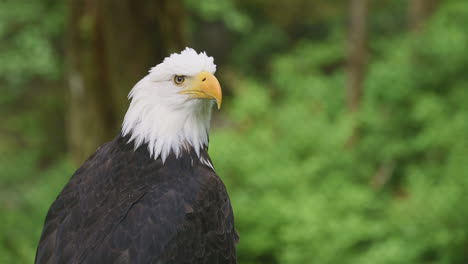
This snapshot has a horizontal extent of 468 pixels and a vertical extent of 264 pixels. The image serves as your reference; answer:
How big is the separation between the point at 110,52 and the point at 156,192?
8.83 feet

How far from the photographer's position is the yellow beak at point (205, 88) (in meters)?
3.70

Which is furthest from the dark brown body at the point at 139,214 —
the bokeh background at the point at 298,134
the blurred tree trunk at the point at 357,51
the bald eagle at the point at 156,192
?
the blurred tree trunk at the point at 357,51

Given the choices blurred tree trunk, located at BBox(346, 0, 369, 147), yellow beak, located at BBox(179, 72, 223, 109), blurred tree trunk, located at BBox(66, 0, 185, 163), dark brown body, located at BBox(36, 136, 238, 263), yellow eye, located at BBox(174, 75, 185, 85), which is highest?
blurred tree trunk, located at BBox(346, 0, 369, 147)

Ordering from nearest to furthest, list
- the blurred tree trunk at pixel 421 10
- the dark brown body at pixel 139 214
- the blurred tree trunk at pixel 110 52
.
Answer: the dark brown body at pixel 139 214 → the blurred tree trunk at pixel 110 52 → the blurred tree trunk at pixel 421 10

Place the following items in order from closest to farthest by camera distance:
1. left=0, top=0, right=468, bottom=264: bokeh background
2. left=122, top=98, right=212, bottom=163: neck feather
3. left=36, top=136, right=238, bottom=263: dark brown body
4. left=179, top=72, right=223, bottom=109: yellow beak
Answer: left=36, top=136, right=238, bottom=263: dark brown body, left=179, top=72, right=223, bottom=109: yellow beak, left=122, top=98, right=212, bottom=163: neck feather, left=0, top=0, right=468, bottom=264: bokeh background

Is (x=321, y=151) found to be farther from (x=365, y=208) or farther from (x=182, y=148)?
(x=182, y=148)

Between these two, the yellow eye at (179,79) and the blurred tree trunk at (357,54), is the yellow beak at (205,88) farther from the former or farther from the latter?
the blurred tree trunk at (357,54)

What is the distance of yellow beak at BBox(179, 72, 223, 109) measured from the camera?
3.70 metres

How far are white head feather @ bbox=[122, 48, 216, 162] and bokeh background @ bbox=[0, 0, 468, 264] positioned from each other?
2.04 m

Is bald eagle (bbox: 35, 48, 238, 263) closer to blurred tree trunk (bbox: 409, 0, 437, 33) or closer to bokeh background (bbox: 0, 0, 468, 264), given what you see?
bokeh background (bbox: 0, 0, 468, 264)

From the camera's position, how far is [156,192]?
3.59 meters

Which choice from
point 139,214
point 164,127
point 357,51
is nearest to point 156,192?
point 139,214

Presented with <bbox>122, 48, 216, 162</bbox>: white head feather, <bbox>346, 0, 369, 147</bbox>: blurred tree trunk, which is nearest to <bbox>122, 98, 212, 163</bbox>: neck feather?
<bbox>122, 48, 216, 162</bbox>: white head feather

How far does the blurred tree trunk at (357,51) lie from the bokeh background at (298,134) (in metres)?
0.02
